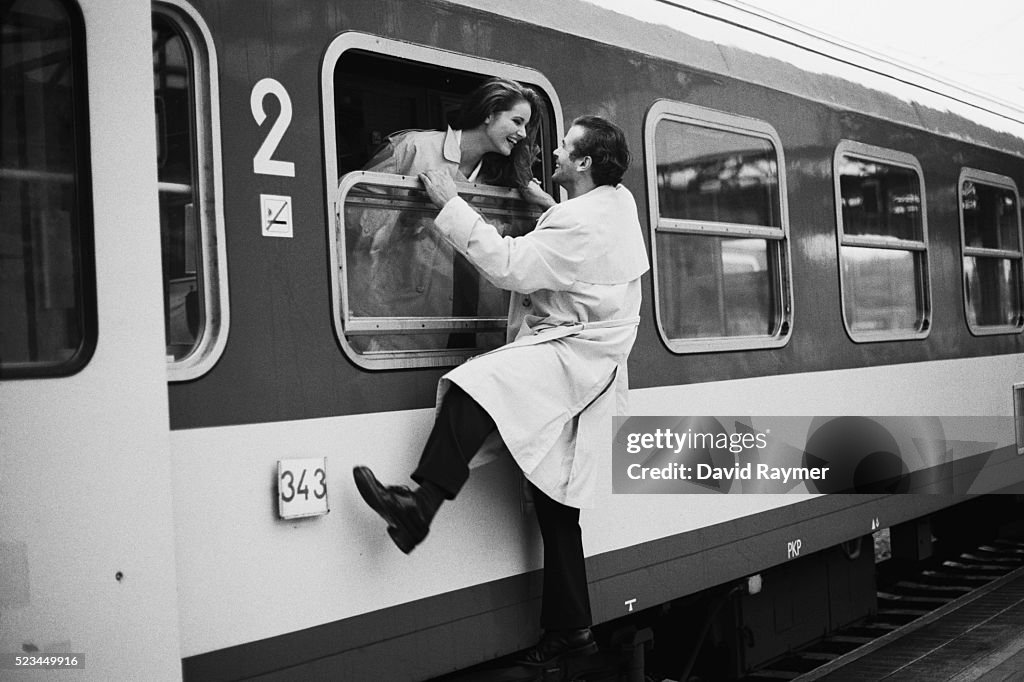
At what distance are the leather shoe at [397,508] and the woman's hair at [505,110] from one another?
3.88 feet

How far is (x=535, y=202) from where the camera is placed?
412 cm

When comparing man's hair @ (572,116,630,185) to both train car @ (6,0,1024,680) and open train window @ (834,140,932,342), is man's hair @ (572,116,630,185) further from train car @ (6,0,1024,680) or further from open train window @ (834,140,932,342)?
open train window @ (834,140,932,342)

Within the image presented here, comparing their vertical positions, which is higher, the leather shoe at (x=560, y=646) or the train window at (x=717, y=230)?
the train window at (x=717, y=230)

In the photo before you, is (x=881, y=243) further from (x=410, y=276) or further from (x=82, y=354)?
(x=82, y=354)

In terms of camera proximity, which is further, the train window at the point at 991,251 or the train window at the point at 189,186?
the train window at the point at 991,251

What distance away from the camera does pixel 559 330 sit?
3.76 meters

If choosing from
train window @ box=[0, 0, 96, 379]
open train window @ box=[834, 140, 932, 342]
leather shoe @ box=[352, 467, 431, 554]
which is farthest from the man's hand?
open train window @ box=[834, 140, 932, 342]

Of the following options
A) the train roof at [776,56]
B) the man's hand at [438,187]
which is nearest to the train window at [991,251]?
the train roof at [776,56]

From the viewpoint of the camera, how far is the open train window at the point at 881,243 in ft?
19.5

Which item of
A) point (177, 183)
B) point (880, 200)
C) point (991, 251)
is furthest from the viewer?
point (991, 251)

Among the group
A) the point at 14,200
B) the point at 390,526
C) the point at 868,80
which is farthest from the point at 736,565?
the point at 14,200

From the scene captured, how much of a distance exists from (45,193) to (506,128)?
67.5 inches

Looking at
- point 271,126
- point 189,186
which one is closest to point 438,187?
point 271,126

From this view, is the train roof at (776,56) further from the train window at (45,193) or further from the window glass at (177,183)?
the train window at (45,193)
